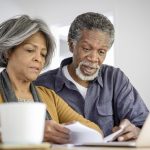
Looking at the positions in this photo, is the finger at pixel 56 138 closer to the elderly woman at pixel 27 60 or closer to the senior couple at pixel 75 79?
the senior couple at pixel 75 79

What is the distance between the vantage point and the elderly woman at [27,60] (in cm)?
148

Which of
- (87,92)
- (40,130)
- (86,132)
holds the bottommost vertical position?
(87,92)

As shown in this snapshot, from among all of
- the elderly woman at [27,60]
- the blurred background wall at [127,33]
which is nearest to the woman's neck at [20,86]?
the elderly woman at [27,60]

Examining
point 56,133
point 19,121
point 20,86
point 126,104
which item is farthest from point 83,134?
point 126,104

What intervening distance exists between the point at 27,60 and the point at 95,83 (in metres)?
0.54

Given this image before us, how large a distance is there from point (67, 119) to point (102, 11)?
1.89 metres

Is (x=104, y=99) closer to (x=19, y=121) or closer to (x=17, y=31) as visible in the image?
(x=17, y=31)

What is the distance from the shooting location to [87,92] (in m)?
1.91

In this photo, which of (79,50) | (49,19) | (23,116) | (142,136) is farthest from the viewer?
(49,19)

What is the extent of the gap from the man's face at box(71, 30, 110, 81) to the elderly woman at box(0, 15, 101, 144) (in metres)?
0.43

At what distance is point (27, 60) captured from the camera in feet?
4.98

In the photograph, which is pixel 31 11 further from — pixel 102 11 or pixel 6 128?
pixel 6 128

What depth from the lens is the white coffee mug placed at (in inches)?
26.5

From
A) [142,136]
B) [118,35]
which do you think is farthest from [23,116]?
[118,35]
